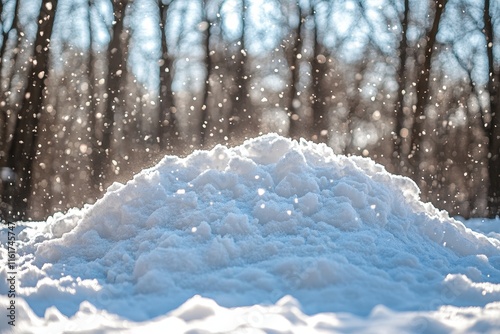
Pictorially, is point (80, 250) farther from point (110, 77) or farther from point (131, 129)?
point (131, 129)

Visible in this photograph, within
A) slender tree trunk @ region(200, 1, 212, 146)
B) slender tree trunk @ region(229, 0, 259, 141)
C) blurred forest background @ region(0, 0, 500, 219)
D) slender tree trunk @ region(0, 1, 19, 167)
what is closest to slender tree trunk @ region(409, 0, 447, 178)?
blurred forest background @ region(0, 0, 500, 219)

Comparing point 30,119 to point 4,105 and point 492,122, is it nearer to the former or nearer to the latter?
point 4,105

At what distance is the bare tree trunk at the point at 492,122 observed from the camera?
14.6m

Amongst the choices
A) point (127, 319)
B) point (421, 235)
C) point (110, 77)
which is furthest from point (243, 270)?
point (110, 77)

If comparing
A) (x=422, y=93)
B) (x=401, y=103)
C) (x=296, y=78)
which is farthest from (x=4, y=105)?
(x=422, y=93)

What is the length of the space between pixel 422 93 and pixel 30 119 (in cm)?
989

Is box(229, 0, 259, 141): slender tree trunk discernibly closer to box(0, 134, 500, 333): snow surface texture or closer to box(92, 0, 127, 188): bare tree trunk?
box(92, 0, 127, 188): bare tree trunk

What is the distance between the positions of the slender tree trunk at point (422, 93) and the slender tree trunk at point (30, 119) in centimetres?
923

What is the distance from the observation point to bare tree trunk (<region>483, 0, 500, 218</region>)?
1462cm

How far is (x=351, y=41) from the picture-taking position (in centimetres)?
1628

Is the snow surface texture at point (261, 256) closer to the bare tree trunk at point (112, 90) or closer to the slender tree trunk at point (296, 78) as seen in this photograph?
the bare tree trunk at point (112, 90)

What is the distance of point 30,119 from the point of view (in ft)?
43.1

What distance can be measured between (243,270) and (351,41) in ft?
45.3

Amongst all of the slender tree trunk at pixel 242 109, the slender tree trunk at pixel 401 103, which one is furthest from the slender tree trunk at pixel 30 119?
the slender tree trunk at pixel 401 103
